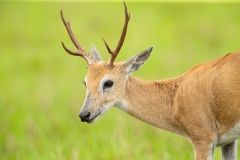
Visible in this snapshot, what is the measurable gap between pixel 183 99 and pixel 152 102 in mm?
438

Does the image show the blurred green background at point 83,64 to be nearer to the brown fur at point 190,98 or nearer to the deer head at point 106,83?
the brown fur at point 190,98

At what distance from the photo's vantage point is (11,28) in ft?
62.4

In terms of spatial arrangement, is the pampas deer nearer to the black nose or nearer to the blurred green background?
the black nose

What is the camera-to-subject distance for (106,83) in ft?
22.0

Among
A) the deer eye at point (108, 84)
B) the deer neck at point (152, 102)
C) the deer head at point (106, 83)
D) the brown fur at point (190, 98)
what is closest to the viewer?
the brown fur at point (190, 98)

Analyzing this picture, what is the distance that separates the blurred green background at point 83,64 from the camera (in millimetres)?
8672

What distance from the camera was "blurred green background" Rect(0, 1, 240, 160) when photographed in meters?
8.67

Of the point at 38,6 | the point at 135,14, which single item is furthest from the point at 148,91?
the point at 38,6

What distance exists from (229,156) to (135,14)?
12.1m

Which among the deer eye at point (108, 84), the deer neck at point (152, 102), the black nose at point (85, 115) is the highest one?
the deer eye at point (108, 84)

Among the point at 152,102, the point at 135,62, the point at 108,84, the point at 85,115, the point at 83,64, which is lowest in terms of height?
the point at 83,64

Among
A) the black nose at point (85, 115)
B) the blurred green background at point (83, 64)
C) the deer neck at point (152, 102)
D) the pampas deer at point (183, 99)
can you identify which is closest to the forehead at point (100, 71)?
the pampas deer at point (183, 99)

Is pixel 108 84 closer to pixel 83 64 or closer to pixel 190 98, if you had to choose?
pixel 190 98

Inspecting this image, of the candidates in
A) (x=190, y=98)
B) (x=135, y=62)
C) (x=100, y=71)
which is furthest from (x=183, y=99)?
(x=100, y=71)
